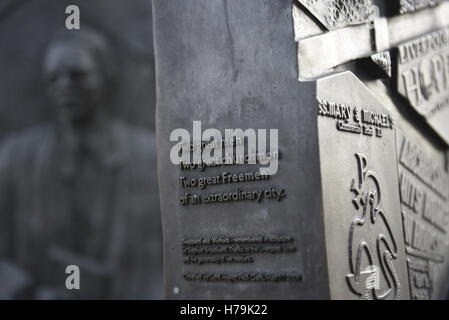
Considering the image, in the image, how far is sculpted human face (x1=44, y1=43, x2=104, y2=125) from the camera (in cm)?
688

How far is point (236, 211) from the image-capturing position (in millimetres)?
3842

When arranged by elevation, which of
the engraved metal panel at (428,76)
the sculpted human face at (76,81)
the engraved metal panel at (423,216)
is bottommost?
the engraved metal panel at (423,216)

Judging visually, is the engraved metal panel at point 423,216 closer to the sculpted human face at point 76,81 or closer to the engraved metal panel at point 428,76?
the engraved metal panel at point 428,76

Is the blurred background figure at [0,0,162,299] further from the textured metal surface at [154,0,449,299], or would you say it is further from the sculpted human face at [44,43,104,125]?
the textured metal surface at [154,0,449,299]

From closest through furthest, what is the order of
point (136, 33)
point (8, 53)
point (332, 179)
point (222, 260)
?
point (332, 179) → point (222, 260) → point (136, 33) → point (8, 53)

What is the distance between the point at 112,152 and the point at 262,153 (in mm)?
3516

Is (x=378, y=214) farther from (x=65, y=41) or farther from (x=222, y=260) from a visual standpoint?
(x=65, y=41)

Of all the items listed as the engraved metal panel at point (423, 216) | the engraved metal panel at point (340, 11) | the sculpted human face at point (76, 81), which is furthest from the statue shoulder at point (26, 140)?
the engraved metal panel at point (423, 216)

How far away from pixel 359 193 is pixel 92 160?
3.83m

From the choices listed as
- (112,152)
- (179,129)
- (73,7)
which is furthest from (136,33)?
(179,129)

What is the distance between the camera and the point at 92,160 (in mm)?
6938

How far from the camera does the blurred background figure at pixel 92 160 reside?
6.75 meters

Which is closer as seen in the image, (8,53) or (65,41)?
(65,41)

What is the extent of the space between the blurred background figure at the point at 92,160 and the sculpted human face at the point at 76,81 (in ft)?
0.04
